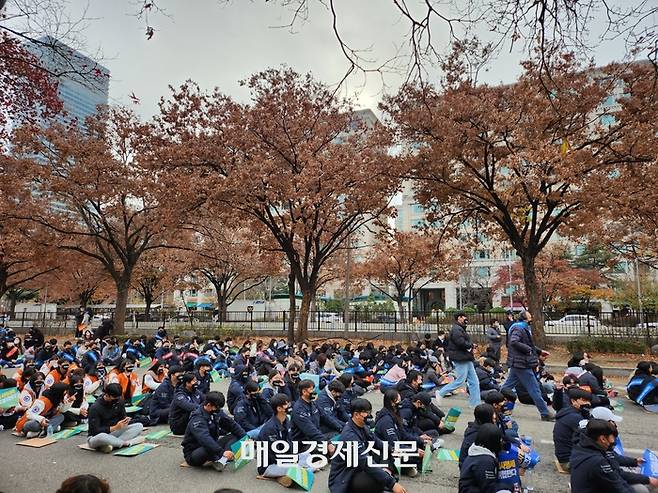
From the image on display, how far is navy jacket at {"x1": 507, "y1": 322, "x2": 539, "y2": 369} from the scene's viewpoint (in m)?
7.70

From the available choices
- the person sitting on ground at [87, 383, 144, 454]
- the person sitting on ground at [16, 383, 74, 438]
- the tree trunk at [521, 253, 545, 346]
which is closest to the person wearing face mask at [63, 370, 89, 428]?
the person sitting on ground at [16, 383, 74, 438]

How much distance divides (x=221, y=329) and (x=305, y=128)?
12.4 metres

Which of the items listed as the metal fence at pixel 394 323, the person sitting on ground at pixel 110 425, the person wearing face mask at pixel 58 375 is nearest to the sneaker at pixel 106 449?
the person sitting on ground at pixel 110 425

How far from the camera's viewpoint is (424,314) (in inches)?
941

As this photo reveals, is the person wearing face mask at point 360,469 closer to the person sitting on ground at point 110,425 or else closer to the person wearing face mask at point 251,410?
the person wearing face mask at point 251,410

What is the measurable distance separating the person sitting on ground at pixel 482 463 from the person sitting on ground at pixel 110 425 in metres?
4.94

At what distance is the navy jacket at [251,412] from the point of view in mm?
6938

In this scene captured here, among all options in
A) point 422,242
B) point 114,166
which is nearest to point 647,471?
point 114,166

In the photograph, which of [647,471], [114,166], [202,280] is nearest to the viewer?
[647,471]

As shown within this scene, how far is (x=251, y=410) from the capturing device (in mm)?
7152

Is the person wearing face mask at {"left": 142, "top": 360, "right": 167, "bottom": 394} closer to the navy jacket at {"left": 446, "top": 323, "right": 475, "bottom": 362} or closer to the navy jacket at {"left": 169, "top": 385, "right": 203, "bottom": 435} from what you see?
the navy jacket at {"left": 169, "top": 385, "right": 203, "bottom": 435}

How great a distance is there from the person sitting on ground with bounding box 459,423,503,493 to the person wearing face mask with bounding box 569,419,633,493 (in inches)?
26.1

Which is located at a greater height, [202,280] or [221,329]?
[202,280]

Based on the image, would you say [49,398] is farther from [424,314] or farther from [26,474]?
[424,314]
